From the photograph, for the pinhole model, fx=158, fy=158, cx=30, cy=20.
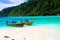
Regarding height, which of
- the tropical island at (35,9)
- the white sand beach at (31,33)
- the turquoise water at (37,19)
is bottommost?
the white sand beach at (31,33)

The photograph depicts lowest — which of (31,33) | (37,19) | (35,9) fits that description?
(31,33)

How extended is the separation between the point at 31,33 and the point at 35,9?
0.36m

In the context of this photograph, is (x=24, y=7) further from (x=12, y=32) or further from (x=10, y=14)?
(x=12, y=32)

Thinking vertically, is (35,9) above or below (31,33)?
above

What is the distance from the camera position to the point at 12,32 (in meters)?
2.25

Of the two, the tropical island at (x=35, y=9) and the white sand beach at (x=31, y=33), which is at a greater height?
the tropical island at (x=35, y=9)

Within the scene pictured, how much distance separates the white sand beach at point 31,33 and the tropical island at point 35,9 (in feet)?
0.73

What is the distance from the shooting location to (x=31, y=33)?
2.26m

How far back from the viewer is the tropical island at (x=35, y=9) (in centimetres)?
230

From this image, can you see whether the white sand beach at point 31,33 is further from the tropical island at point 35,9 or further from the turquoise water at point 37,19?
the tropical island at point 35,9

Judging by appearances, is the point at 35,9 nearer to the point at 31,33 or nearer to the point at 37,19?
the point at 37,19

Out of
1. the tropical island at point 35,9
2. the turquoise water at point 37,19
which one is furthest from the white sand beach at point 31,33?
the tropical island at point 35,9

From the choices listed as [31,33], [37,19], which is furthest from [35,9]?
[31,33]

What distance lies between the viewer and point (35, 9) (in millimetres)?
2316
